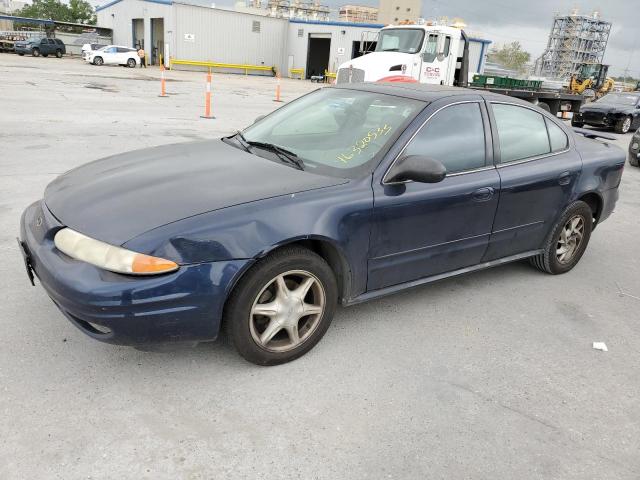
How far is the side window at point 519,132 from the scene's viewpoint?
3.98m

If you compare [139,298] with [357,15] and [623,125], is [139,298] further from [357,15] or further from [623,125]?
[357,15]

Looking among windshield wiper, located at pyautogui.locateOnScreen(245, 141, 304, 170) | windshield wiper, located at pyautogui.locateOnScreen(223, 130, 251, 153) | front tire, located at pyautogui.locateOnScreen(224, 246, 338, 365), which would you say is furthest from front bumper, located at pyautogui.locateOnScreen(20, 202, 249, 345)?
windshield wiper, located at pyautogui.locateOnScreen(223, 130, 251, 153)

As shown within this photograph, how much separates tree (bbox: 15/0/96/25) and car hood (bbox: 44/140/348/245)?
8911 centimetres

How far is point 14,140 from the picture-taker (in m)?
8.41

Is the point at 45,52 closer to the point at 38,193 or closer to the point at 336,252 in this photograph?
the point at 38,193

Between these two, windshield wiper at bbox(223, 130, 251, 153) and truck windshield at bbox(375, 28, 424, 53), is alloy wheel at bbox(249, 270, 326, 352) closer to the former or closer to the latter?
windshield wiper at bbox(223, 130, 251, 153)

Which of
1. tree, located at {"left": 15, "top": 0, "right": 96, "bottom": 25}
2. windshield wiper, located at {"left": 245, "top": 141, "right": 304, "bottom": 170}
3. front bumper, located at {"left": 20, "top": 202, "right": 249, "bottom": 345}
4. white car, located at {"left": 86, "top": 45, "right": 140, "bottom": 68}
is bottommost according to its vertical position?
white car, located at {"left": 86, "top": 45, "right": 140, "bottom": 68}

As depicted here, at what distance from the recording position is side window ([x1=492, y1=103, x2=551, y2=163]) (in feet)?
13.1

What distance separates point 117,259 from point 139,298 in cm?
22

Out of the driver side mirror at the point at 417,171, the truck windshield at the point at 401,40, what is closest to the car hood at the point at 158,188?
the driver side mirror at the point at 417,171

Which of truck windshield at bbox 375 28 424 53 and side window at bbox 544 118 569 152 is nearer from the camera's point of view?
side window at bbox 544 118 569 152

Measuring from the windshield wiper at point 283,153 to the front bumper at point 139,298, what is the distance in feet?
3.19

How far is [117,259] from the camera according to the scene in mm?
2496

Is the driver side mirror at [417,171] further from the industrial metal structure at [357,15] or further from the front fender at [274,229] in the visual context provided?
the industrial metal structure at [357,15]
